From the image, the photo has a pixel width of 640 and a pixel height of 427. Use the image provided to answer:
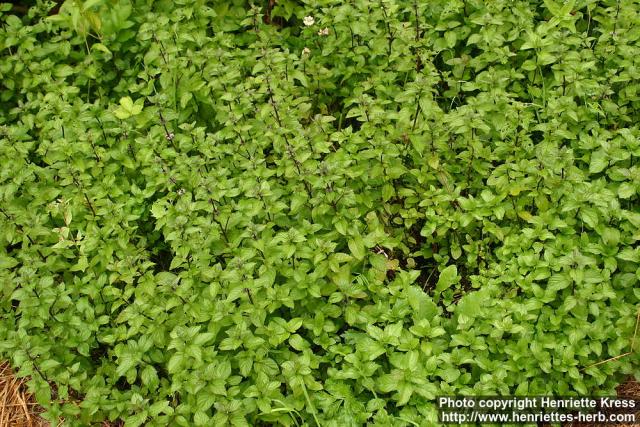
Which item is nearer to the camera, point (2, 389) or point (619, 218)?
point (619, 218)

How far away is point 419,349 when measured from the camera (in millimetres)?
3455

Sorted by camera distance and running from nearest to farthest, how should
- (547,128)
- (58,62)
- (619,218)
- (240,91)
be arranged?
(619,218)
(547,128)
(240,91)
(58,62)

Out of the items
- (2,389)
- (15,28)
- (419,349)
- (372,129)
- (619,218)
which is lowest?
(2,389)

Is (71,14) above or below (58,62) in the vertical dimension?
above

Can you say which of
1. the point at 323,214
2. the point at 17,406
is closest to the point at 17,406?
the point at 17,406

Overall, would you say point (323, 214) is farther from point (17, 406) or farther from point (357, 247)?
point (17, 406)

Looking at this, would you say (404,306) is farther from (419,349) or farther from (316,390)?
(316,390)

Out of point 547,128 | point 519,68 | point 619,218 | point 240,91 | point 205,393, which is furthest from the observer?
point 519,68

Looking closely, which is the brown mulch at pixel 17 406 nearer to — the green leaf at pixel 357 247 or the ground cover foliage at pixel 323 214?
the ground cover foliage at pixel 323 214

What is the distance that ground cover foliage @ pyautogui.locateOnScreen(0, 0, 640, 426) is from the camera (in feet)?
11.2

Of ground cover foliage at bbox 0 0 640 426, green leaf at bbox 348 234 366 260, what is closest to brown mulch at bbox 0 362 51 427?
ground cover foliage at bbox 0 0 640 426

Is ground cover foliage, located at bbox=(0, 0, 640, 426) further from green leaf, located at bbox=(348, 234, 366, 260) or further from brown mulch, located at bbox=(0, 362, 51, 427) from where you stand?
brown mulch, located at bbox=(0, 362, 51, 427)

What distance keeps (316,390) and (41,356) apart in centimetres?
144

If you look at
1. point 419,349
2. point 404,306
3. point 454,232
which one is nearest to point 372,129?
point 454,232
